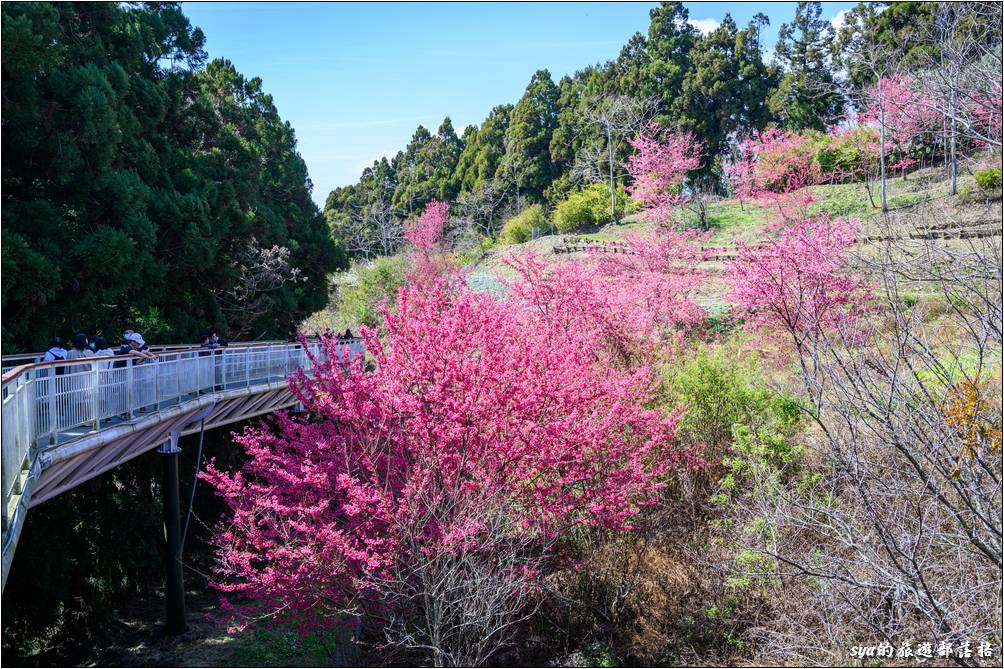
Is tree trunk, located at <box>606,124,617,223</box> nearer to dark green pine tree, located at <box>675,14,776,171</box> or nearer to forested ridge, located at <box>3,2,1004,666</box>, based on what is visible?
dark green pine tree, located at <box>675,14,776,171</box>

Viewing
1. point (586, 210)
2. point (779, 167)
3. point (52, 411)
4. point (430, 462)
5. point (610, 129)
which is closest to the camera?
point (52, 411)

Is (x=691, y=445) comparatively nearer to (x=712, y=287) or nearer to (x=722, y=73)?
(x=712, y=287)

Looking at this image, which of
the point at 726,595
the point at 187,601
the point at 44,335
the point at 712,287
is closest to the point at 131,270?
the point at 44,335

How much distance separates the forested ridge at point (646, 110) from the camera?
132 ft

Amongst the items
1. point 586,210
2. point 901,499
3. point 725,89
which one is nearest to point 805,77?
point 725,89

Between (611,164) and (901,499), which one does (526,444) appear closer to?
(901,499)

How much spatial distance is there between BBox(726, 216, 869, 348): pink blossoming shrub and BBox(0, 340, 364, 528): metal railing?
29.9 feet

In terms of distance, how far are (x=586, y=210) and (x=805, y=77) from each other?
13128mm

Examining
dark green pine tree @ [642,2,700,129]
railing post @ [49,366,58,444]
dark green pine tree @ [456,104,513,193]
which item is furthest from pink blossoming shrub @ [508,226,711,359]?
dark green pine tree @ [456,104,513,193]

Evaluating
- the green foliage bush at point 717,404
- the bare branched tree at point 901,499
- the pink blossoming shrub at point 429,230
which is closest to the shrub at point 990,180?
the bare branched tree at point 901,499

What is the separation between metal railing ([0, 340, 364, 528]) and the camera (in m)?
5.50

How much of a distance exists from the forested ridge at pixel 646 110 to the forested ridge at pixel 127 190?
2225 centimetres

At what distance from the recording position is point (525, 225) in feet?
133

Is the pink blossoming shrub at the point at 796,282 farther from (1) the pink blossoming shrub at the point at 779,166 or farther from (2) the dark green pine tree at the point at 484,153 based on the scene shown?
(2) the dark green pine tree at the point at 484,153
